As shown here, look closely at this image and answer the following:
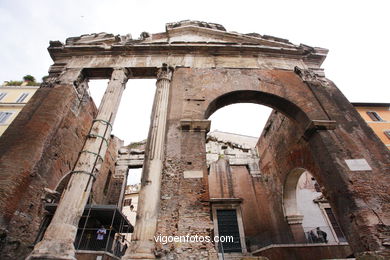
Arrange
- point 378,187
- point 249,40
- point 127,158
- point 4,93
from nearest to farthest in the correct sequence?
Answer: point 378,187
point 249,40
point 127,158
point 4,93

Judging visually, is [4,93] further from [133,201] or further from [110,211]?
[133,201]

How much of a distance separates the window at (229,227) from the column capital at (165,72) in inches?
286

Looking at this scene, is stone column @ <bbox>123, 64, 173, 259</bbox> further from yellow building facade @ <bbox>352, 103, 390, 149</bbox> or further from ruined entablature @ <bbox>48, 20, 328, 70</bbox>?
yellow building facade @ <bbox>352, 103, 390, 149</bbox>

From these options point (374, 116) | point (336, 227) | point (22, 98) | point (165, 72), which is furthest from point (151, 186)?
point (374, 116)

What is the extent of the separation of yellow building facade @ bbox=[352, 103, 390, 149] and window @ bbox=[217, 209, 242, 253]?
40.6 feet

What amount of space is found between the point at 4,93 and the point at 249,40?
64.2 ft

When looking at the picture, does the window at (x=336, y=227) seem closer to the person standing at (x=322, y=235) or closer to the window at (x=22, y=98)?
the person standing at (x=322, y=235)

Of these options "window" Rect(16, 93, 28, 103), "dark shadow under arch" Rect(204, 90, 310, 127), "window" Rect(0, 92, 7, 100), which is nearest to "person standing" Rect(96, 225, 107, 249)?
"dark shadow under arch" Rect(204, 90, 310, 127)

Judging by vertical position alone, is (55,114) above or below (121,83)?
below

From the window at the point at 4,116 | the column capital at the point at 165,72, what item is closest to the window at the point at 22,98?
the window at the point at 4,116

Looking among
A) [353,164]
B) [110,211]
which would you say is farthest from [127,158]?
[353,164]

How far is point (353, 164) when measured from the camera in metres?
5.49

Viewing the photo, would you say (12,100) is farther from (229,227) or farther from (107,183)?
(229,227)

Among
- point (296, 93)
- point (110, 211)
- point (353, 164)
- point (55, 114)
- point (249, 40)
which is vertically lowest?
point (353, 164)
